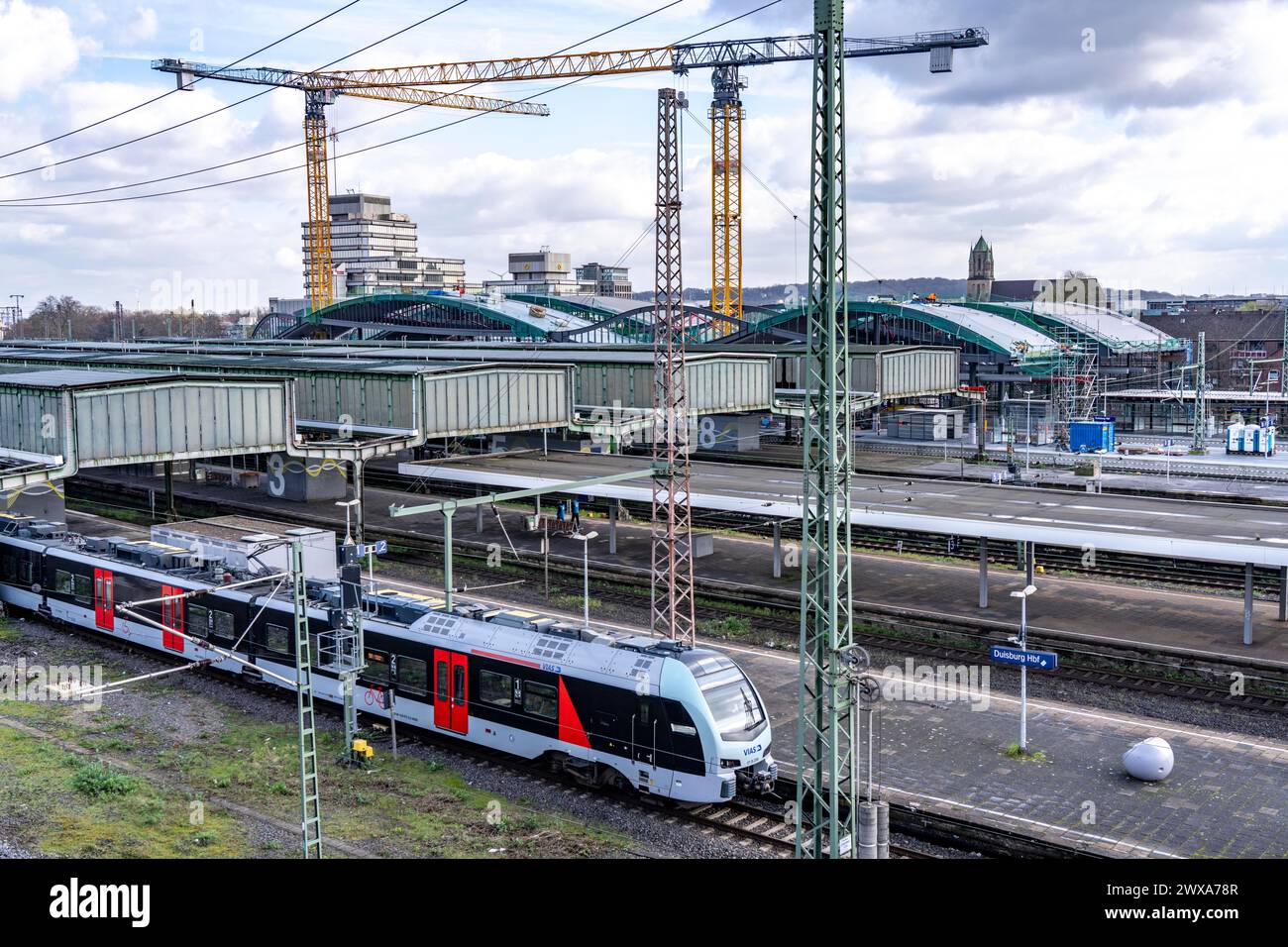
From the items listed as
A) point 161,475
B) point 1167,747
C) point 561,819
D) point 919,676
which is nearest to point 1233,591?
point 919,676

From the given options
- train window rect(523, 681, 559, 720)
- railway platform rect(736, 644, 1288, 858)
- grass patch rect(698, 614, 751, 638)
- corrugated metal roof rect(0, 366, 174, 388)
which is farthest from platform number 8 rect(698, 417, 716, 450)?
train window rect(523, 681, 559, 720)

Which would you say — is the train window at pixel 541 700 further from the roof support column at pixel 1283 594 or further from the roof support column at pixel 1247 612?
the roof support column at pixel 1283 594

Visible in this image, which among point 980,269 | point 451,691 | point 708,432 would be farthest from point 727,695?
point 980,269

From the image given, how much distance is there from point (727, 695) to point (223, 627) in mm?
13641

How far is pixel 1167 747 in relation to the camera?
2131cm

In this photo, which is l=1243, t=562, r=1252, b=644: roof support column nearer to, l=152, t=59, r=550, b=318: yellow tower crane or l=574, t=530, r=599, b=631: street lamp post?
l=574, t=530, r=599, b=631: street lamp post

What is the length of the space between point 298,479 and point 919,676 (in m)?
34.4

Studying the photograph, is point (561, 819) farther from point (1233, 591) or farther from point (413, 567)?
point (1233, 591)

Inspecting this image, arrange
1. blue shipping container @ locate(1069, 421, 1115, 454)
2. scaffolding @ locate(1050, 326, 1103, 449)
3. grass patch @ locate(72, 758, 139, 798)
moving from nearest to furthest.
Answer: grass patch @ locate(72, 758, 139, 798) → blue shipping container @ locate(1069, 421, 1115, 454) → scaffolding @ locate(1050, 326, 1103, 449)

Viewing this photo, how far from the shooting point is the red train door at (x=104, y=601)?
1203 inches

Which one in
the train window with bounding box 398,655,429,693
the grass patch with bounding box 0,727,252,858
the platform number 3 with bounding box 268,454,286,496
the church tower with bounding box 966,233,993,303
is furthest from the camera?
the church tower with bounding box 966,233,993,303

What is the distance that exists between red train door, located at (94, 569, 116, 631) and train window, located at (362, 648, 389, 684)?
978 centimetres

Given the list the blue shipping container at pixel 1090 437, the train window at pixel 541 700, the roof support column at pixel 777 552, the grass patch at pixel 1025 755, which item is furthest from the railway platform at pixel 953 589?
the blue shipping container at pixel 1090 437

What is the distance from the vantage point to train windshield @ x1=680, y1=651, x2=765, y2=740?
64.7 ft
